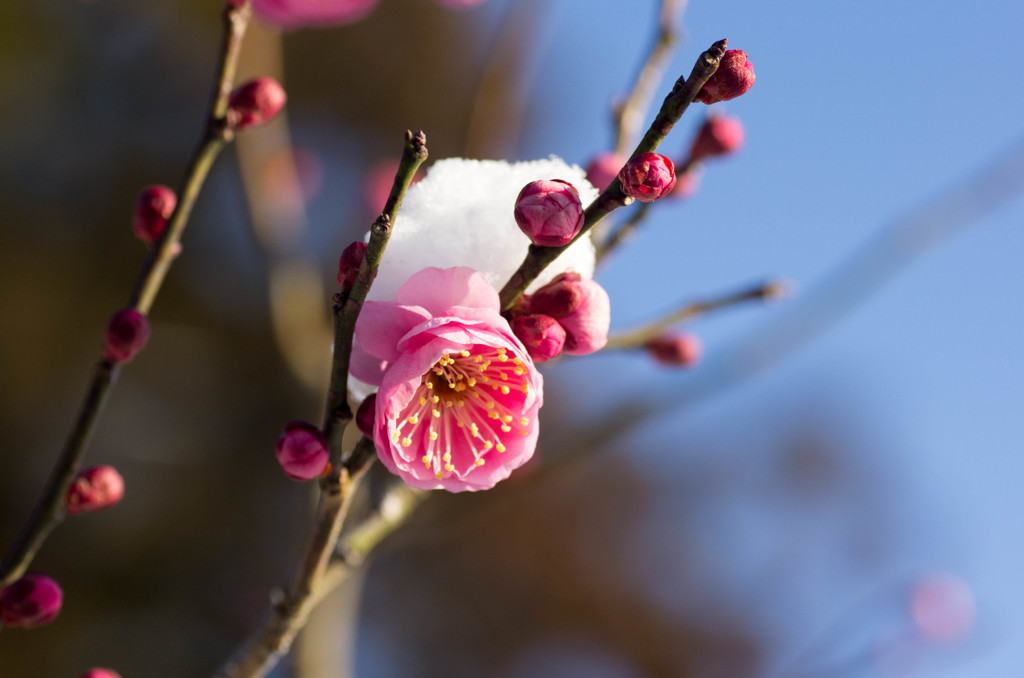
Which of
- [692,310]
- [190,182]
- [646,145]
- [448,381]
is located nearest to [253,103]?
[190,182]

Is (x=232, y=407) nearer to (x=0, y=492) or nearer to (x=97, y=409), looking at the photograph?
(x=0, y=492)

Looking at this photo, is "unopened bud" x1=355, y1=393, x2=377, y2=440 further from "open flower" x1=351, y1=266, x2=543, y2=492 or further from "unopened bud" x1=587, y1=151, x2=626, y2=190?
"unopened bud" x1=587, y1=151, x2=626, y2=190

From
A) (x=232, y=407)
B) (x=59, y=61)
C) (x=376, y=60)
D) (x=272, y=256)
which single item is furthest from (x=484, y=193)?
(x=376, y=60)

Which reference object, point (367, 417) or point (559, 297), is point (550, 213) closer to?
point (559, 297)

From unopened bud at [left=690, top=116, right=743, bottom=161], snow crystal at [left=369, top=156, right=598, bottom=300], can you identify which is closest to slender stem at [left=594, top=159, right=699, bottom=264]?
unopened bud at [left=690, top=116, right=743, bottom=161]

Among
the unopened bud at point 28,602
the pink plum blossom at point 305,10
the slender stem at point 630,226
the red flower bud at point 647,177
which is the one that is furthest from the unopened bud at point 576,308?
the pink plum blossom at point 305,10

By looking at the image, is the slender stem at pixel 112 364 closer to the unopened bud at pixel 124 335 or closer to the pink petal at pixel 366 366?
the unopened bud at pixel 124 335
